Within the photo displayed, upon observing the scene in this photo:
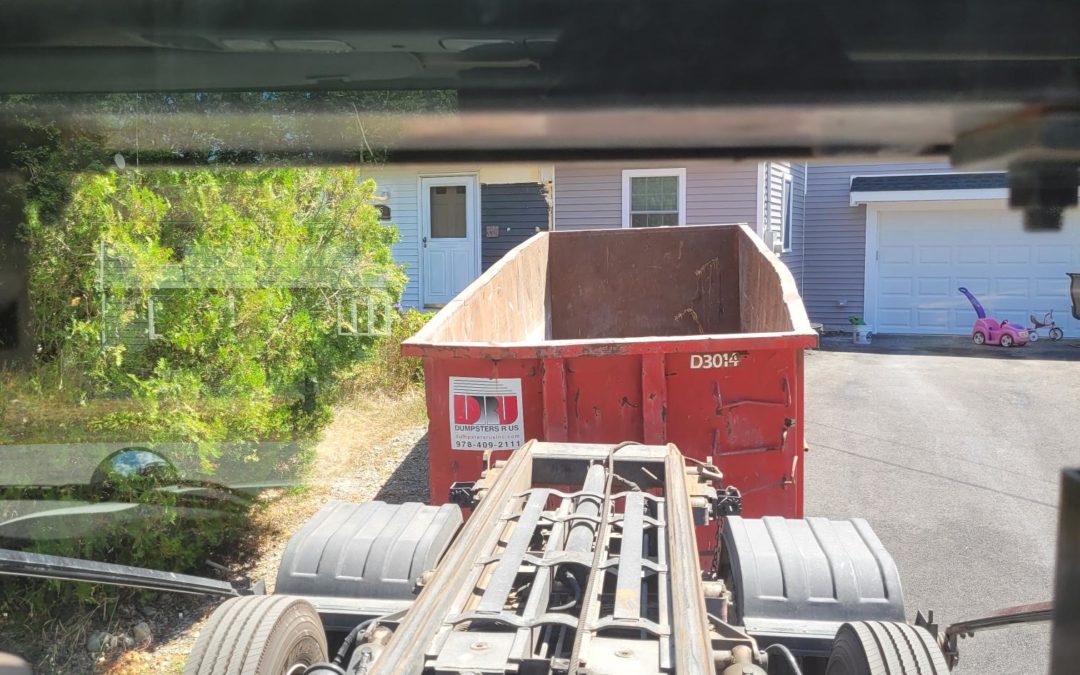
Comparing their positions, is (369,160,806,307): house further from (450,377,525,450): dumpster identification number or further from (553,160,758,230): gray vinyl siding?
(450,377,525,450): dumpster identification number

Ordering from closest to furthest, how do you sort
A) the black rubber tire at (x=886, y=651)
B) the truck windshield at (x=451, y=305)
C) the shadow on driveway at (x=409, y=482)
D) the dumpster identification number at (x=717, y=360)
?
the truck windshield at (x=451, y=305)
the black rubber tire at (x=886, y=651)
the dumpster identification number at (x=717, y=360)
the shadow on driveway at (x=409, y=482)

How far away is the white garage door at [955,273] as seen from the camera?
14.6 meters

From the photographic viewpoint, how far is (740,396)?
4.48 meters

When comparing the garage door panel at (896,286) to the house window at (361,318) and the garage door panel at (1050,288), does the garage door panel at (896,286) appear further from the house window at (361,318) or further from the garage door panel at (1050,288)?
the house window at (361,318)

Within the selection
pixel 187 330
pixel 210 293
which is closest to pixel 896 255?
pixel 210 293

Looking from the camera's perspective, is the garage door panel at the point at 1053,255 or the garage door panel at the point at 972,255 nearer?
the garage door panel at the point at 1053,255

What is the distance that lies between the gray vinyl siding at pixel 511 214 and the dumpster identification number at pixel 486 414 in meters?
9.79

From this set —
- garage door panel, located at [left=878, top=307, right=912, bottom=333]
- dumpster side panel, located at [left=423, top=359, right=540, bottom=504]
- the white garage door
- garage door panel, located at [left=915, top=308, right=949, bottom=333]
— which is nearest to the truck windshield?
dumpster side panel, located at [left=423, top=359, right=540, bottom=504]

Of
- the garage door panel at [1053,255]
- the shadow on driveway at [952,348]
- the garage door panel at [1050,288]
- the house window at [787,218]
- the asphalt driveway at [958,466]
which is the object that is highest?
the house window at [787,218]

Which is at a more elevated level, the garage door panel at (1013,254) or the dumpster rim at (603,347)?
the garage door panel at (1013,254)

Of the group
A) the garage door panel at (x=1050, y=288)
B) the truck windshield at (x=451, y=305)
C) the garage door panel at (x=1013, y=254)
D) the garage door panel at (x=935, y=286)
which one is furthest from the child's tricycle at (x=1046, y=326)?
the garage door panel at (x=935, y=286)

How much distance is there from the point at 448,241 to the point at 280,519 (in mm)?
9072

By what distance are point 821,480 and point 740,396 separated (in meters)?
4.11

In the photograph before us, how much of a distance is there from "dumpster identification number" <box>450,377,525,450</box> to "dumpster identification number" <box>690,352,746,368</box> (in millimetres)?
904
